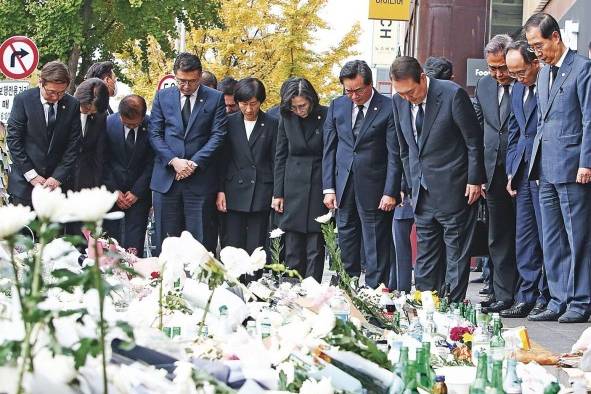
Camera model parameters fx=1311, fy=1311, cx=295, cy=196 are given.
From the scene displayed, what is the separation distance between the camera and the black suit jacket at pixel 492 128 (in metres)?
10.3

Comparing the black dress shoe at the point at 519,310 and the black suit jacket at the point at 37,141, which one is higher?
the black suit jacket at the point at 37,141

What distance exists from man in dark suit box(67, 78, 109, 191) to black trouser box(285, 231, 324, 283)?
1.98 meters

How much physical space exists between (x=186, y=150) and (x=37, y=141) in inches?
55.6

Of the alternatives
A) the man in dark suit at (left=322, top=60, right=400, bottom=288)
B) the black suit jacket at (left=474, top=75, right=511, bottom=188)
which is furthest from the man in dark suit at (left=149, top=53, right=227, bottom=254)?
the black suit jacket at (left=474, top=75, right=511, bottom=188)

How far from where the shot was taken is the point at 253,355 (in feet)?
9.92

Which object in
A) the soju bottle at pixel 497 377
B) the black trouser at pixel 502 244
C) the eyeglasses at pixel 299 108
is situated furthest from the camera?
the eyeglasses at pixel 299 108

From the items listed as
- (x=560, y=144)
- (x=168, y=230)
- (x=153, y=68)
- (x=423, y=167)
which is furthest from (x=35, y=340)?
(x=153, y=68)

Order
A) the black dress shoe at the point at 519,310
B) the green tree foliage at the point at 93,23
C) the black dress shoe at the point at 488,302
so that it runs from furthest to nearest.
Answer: the green tree foliage at the point at 93,23, the black dress shoe at the point at 488,302, the black dress shoe at the point at 519,310

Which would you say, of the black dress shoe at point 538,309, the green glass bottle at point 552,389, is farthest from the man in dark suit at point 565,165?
the green glass bottle at point 552,389

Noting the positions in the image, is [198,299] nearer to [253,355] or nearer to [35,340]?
[253,355]

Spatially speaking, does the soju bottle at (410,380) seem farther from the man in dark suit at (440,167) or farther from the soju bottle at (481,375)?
the man in dark suit at (440,167)

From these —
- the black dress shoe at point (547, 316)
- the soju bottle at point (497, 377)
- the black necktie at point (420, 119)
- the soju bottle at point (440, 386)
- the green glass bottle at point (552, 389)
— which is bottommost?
the black dress shoe at point (547, 316)

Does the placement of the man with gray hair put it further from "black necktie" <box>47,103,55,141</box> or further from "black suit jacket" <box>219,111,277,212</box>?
"black necktie" <box>47,103,55,141</box>

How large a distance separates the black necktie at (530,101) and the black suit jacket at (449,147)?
15.7 inches
